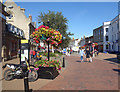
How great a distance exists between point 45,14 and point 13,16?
282 inches

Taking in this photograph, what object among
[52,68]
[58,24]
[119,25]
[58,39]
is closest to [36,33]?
[58,39]

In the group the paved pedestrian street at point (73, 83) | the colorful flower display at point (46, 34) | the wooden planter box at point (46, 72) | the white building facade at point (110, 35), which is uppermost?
the white building facade at point (110, 35)

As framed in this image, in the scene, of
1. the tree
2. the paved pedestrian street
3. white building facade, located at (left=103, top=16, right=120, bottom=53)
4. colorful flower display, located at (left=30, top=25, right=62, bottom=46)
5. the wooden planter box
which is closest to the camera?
the paved pedestrian street

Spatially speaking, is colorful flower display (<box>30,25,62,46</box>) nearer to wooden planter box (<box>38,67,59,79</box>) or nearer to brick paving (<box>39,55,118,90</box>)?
wooden planter box (<box>38,67,59,79</box>)

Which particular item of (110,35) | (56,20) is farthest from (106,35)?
(56,20)

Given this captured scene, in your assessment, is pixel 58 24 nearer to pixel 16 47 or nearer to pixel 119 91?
pixel 16 47

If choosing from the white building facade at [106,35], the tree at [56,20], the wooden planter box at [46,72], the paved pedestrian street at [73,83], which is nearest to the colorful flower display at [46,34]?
the wooden planter box at [46,72]

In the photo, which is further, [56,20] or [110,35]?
[110,35]

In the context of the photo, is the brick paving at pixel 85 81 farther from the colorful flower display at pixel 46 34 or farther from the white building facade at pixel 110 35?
the white building facade at pixel 110 35

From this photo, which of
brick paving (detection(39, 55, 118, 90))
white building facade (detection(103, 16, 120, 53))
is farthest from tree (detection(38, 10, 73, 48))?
brick paving (detection(39, 55, 118, 90))

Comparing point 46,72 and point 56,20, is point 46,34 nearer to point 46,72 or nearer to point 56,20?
point 46,72

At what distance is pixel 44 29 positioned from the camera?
6992mm

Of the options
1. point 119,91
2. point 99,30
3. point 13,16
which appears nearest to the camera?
point 119,91

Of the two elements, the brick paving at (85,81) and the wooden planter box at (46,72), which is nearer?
the brick paving at (85,81)
